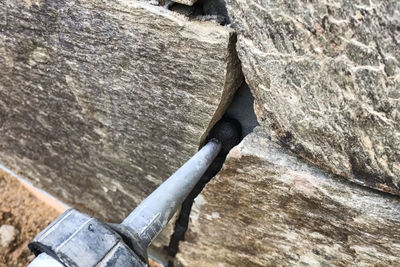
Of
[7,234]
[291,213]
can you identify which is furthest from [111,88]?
[7,234]

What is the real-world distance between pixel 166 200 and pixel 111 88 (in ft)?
1.42

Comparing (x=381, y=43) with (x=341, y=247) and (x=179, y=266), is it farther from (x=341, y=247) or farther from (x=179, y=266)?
(x=179, y=266)

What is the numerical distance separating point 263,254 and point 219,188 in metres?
0.29

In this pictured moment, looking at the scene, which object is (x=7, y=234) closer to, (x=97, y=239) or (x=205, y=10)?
(x=97, y=239)

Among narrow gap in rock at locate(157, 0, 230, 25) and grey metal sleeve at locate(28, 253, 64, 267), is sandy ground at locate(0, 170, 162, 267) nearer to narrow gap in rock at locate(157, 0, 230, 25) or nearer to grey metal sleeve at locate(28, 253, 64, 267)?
grey metal sleeve at locate(28, 253, 64, 267)

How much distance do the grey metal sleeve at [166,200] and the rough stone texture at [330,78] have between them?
23 centimetres

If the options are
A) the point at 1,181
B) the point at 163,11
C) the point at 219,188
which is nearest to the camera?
the point at 163,11

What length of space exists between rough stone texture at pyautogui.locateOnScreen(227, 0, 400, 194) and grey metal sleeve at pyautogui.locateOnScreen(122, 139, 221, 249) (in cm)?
23

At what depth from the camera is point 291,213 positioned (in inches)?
45.7

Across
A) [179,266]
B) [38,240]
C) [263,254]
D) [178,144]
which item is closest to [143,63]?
[178,144]

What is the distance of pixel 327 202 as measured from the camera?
3.49 ft

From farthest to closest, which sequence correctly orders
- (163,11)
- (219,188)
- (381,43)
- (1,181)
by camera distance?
1. (1,181)
2. (219,188)
3. (163,11)
4. (381,43)

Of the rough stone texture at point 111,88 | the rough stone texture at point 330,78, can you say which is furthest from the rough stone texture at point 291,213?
the rough stone texture at point 111,88

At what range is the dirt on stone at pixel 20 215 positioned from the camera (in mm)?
1777
